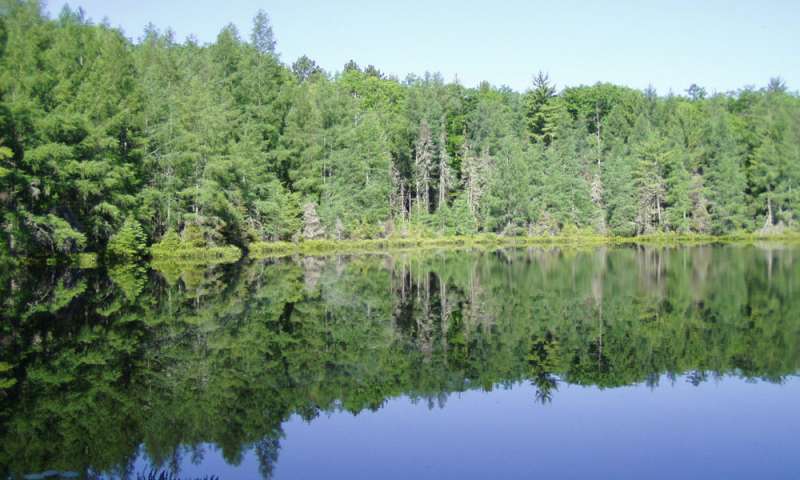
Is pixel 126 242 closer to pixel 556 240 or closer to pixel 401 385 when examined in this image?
pixel 401 385

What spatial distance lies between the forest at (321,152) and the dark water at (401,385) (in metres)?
15.7

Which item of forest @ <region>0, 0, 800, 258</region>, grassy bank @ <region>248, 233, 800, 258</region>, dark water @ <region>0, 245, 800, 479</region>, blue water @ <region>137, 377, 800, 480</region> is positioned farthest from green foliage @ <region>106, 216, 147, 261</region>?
blue water @ <region>137, 377, 800, 480</region>

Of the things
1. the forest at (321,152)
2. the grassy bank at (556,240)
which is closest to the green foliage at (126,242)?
the forest at (321,152)

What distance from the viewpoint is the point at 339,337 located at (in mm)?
17297

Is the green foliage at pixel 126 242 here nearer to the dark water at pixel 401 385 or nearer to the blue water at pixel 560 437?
the dark water at pixel 401 385

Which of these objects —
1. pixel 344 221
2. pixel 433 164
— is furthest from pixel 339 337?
pixel 433 164

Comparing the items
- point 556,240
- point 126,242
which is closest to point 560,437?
point 126,242

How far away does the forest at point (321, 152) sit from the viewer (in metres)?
37.2

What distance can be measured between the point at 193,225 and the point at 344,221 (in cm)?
1832

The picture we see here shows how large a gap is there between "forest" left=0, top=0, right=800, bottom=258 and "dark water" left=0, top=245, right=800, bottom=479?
617 inches

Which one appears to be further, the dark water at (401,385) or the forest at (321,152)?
the forest at (321,152)

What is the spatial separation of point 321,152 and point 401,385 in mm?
54749

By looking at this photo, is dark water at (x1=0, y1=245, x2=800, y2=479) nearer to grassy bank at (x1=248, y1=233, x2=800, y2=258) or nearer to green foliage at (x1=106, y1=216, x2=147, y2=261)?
green foliage at (x1=106, y1=216, x2=147, y2=261)

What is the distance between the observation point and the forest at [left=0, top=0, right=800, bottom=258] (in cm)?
3722
